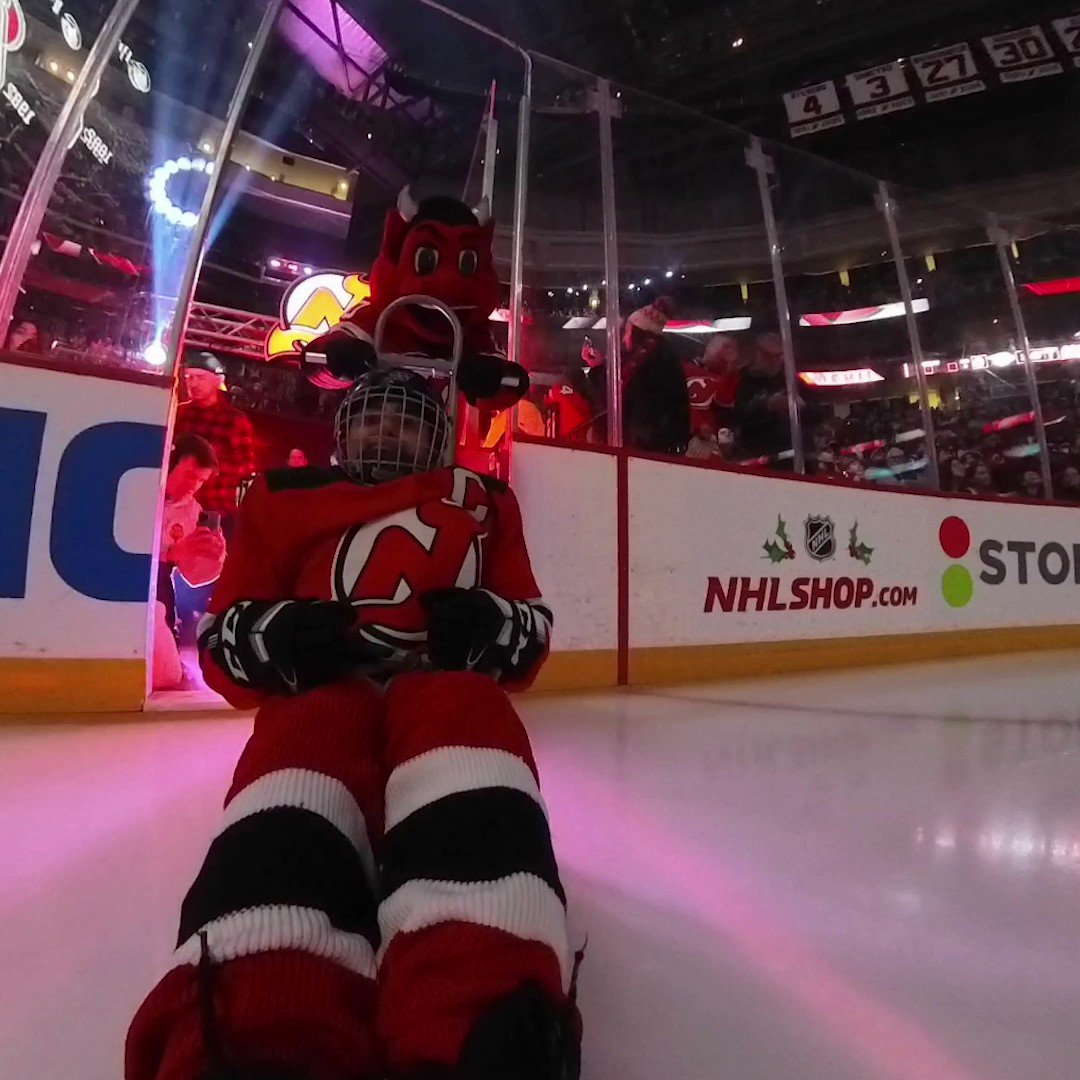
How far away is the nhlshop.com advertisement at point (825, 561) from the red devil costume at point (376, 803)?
137cm

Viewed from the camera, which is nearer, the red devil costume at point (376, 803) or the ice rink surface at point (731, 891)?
the red devil costume at point (376, 803)

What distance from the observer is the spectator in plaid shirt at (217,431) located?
10.4ft

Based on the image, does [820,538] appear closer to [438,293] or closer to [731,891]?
[438,293]

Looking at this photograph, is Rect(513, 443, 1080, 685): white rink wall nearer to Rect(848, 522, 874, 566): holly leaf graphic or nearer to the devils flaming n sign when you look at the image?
Rect(848, 522, 874, 566): holly leaf graphic

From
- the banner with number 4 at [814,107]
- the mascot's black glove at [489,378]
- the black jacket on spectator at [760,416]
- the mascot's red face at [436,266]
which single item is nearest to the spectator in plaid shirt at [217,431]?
the black jacket on spectator at [760,416]

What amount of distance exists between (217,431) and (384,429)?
2612mm

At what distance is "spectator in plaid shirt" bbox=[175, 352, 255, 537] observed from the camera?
10.4 feet

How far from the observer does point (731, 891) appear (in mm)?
831

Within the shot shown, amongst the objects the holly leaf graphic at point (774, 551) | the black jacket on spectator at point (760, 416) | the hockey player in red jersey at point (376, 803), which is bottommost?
the hockey player in red jersey at point (376, 803)

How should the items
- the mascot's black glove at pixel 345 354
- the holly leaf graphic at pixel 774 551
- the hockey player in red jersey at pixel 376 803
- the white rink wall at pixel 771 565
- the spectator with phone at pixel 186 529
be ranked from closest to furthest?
the hockey player in red jersey at pixel 376 803 → the mascot's black glove at pixel 345 354 → the white rink wall at pixel 771 565 → the spectator with phone at pixel 186 529 → the holly leaf graphic at pixel 774 551

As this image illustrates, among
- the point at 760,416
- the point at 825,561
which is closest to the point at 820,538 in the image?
the point at 825,561

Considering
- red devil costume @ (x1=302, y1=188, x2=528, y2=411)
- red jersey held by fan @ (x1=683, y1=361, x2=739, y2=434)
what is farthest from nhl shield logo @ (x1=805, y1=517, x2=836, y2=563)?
red devil costume @ (x1=302, y1=188, x2=528, y2=411)

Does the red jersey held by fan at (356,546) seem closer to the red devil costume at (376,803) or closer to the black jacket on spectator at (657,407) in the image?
the red devil costume at (376,803)

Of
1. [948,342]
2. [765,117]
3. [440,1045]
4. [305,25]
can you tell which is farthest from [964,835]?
[765,117]
